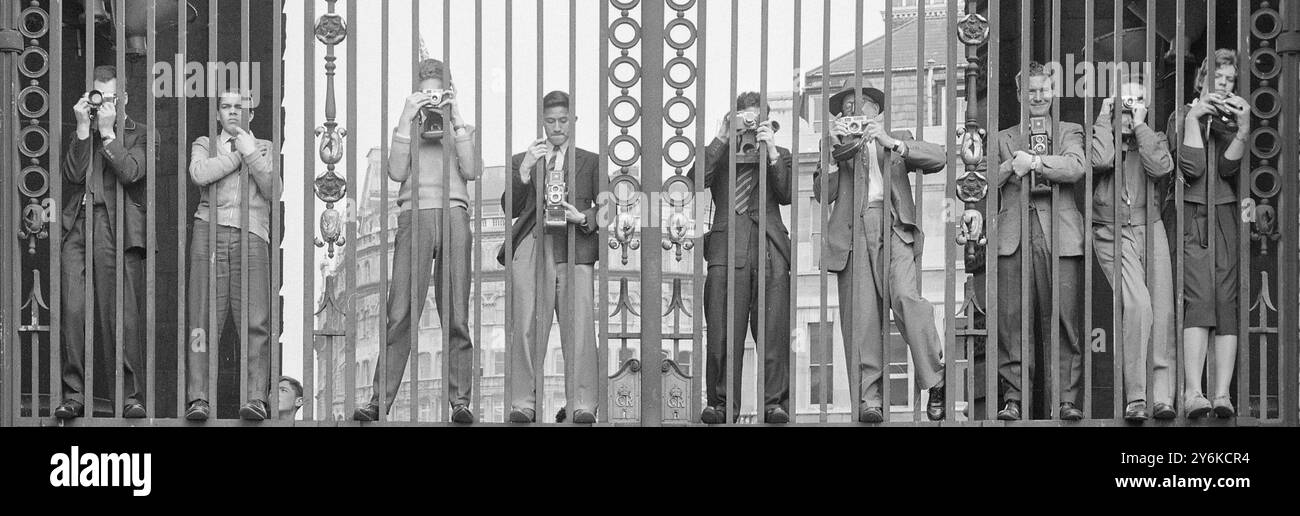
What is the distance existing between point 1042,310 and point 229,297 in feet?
14.3

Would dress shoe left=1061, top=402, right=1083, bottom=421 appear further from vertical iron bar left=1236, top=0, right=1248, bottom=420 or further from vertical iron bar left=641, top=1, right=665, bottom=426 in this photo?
vertical iron bar left=641, top=1, right=665, bottom=426

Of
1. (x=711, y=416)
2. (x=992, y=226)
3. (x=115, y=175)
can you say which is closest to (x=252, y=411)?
(x=115, y=175)

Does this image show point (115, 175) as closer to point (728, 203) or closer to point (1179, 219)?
point (728, 203)

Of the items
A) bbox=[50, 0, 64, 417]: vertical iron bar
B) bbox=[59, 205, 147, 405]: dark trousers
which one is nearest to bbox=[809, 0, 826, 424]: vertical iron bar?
bbox=[59, 205, 147, 405]: dark trousers

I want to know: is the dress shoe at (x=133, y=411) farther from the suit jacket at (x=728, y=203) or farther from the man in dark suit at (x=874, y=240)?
the man in dark suit at (x=874, y=240)

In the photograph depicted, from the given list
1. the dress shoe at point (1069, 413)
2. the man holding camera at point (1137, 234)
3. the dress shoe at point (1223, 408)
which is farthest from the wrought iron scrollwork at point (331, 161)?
the dress shoe at point (1223, 408)

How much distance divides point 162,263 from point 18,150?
1.97 meters

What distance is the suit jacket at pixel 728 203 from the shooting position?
11.3 metres

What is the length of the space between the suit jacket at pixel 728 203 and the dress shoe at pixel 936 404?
41.6 inches

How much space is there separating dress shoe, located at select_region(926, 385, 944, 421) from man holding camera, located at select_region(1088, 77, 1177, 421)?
0.96 metres

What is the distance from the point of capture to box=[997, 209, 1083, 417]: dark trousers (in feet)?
37.7
